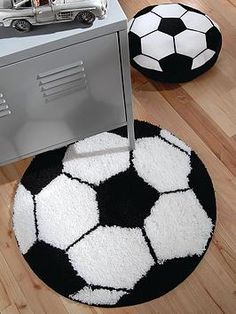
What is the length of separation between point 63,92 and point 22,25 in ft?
0.74

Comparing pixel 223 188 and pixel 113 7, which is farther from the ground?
pixel 113 7

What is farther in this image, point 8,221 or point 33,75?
point 8,221

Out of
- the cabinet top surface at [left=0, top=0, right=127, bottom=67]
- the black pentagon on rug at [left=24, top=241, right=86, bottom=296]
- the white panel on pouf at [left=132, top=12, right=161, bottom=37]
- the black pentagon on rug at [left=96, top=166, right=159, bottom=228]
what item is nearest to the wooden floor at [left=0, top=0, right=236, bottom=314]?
the black pentagon on rug at [left=24, top=241, right=86, bottom=296]

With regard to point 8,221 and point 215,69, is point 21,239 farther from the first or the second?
point 215,69

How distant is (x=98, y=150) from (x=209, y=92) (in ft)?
1.59

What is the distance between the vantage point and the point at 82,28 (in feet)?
3.39

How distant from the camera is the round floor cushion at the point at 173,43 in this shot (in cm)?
169

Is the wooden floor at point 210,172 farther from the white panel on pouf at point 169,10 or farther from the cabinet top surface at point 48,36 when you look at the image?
the cabinet top surface at point 48,36

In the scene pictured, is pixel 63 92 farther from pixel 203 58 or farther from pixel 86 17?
pixel 203 58

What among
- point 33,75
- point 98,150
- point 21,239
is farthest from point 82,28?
point 21,239

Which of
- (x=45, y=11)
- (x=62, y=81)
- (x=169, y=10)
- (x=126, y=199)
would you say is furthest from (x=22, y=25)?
(x=169, y=10)

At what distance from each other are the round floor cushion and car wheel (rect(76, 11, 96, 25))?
0.69 metres

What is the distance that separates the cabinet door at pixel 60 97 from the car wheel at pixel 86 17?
0.17 feet

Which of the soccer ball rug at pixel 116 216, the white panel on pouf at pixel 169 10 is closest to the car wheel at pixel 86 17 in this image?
the soccer ball rug at pixel 116 216
